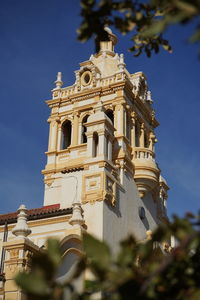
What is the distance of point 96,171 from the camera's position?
75.3 ft

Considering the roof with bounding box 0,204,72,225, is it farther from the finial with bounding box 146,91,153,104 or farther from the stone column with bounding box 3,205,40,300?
the finial with bounding box 146,91,153,104

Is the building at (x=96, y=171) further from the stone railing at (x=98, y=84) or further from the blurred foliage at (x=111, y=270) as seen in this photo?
the blurred foliage at (x=111, y=270)

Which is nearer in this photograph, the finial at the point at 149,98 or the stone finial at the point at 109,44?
the finial at the point at 149,98

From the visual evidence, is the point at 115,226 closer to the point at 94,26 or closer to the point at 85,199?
the point at 85,199

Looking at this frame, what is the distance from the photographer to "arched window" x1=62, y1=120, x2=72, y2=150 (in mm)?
29631

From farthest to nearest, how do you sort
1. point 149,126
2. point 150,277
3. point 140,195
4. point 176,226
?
1. point 149,126
2. point 140,195
3. point 176,226
4. point 150,277

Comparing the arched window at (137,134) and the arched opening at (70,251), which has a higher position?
the arched window at (137,134)

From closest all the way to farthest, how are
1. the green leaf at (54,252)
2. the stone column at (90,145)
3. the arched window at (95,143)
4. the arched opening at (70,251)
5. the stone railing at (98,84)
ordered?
the green leaf at (54,252) < the arched opening at (70,251) < the stone column at (90,145) < the arched window at (95,143) < the stone railing at (98,84)

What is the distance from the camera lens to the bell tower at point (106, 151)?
22694 mm

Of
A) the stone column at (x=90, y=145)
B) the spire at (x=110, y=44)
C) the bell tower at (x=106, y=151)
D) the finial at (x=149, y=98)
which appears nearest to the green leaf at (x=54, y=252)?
the bell tower at (x=106, y=151)

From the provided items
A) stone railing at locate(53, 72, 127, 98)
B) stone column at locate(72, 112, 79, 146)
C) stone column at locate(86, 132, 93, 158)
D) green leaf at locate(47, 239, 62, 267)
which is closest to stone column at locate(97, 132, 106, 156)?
stone column at locate(86, 132, 93, 158)

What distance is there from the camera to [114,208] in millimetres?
22891

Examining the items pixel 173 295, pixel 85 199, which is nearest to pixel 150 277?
pixel 173 295

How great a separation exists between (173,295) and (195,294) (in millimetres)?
745
